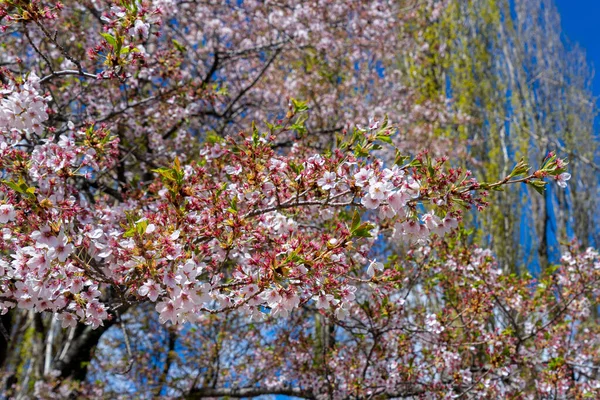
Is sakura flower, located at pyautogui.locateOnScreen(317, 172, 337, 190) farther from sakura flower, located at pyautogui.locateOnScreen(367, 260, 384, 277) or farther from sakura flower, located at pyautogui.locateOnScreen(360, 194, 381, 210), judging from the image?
sakura flower, located at pyautogui.locateOnScreen(367, 260, 384, 277)

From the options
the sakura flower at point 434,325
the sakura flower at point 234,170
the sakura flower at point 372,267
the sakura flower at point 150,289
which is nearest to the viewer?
the sakura flower at point 150,289

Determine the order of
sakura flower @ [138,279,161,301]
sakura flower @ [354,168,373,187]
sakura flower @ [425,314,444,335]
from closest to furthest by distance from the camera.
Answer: sakura flower @ [138,279,161,301] → sakura flower @ [354,168,373,187] → sakura flower @ [425,314,444,335]

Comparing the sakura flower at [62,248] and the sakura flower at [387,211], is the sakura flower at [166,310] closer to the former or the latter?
the sakura flower at [62,248]

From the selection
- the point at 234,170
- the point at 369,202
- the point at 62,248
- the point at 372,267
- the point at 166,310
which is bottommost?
the point at 166,310

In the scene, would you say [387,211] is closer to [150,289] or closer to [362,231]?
[362,231]

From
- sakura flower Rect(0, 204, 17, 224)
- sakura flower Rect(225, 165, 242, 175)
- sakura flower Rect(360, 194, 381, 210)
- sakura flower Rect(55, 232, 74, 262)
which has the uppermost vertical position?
sakura flower Rect(225, 165, 242, 175)

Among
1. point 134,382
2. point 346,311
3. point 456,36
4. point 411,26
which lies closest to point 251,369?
point 134,382

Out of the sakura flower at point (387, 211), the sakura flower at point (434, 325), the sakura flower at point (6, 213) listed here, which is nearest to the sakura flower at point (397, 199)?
the sakura flower at point (387, 211)

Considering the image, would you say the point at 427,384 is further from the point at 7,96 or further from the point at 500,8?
the point at 500,8

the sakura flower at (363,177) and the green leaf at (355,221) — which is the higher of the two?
the sakura flower at (363,177)

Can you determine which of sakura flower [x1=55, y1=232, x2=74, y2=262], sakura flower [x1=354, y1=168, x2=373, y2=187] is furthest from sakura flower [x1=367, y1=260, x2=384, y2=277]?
sakura flower [x1=55, y1=232, x2=74, y2=262]

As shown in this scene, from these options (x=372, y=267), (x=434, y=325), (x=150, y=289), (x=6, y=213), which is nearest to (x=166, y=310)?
(x=150, y=289)

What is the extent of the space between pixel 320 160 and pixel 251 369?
4.57 meters

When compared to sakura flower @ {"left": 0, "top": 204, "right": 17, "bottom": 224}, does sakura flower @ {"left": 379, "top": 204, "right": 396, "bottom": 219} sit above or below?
above
